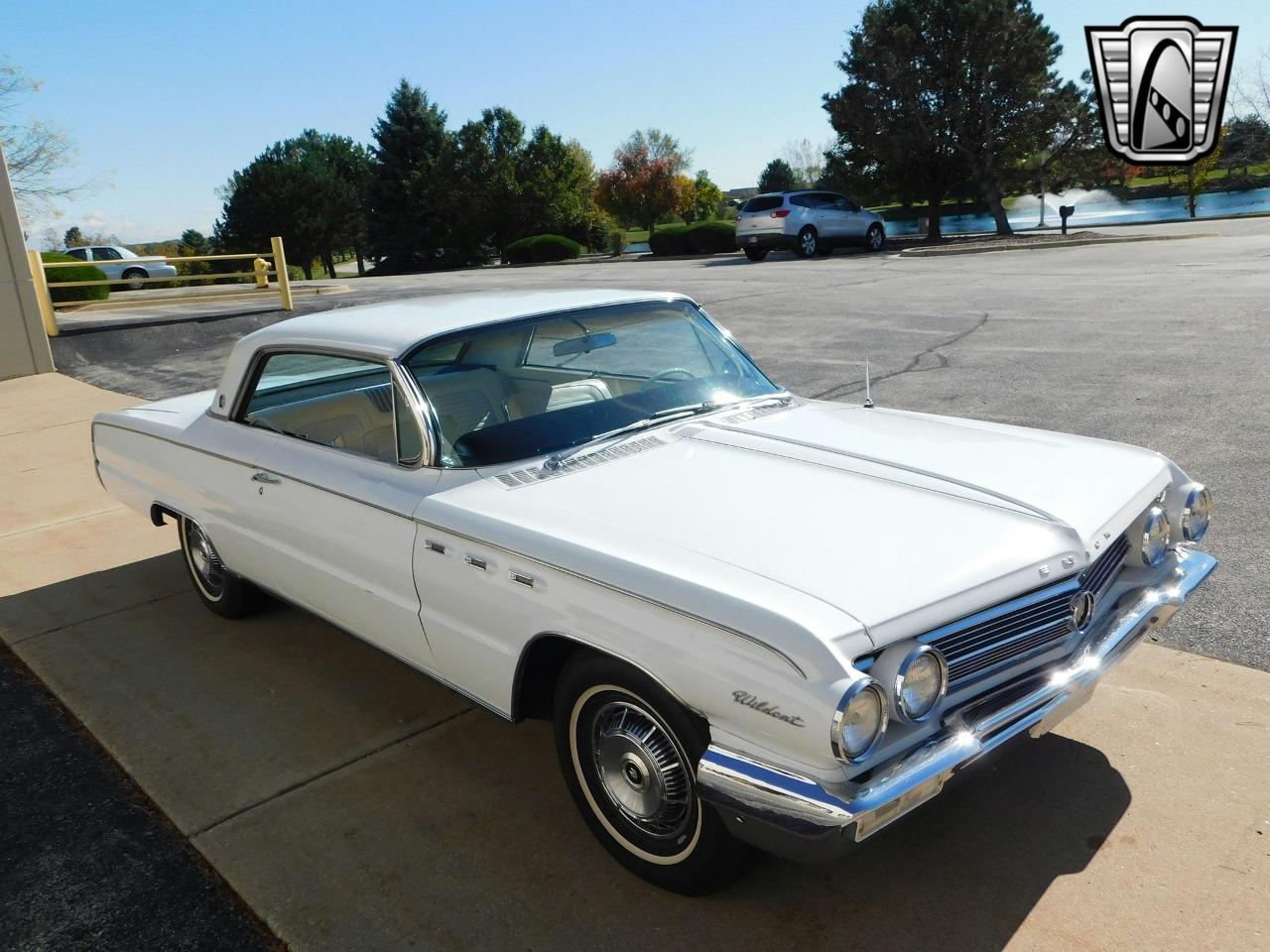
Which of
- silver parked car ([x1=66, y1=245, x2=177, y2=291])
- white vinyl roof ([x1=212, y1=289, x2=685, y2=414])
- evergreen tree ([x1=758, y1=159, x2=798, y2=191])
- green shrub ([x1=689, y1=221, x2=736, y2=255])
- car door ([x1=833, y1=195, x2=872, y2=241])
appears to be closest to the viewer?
white vinyl roof ([x1=212, y1=289, x2=685, y2=414])

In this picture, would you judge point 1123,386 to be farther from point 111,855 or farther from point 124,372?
point 124,372

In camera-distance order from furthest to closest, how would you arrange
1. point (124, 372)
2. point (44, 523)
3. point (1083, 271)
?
point (1083, 271) < point (124, 372) < point (44, 523)

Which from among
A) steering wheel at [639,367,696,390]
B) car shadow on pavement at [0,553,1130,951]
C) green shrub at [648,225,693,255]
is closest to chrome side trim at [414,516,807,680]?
car shadow on pavement at [0,553,1130,951]

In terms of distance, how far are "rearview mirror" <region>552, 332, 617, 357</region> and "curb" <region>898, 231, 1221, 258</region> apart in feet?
68.4

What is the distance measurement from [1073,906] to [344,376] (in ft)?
11.5

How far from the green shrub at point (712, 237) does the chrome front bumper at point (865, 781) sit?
29576 mm

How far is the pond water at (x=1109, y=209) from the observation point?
39188 millimetres

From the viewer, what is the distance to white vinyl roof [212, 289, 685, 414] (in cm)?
370

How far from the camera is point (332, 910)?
9.16 ft

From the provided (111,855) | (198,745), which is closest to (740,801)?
(111,855)

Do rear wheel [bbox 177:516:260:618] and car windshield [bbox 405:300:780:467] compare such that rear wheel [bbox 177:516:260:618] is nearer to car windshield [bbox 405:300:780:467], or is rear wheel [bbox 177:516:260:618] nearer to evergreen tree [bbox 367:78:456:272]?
car windshield [bbox 405:300:780:467]

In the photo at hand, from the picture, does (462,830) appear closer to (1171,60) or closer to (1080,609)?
(1080,609)

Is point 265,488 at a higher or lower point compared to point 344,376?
lower

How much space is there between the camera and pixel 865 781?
2285 millimetres
